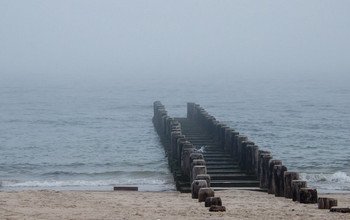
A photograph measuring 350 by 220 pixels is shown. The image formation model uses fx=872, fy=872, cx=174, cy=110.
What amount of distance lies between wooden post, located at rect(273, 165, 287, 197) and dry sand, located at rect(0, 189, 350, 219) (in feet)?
2.54

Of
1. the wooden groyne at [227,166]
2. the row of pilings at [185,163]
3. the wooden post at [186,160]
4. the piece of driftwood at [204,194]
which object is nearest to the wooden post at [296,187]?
the wooden groyne at [227,166]

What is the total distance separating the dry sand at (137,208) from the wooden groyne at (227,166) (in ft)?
1.69

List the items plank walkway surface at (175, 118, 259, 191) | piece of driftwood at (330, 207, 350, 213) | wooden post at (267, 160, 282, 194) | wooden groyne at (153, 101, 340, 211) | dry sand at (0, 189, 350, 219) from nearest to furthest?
1. dry sand at (0, 189, 350, 219)
2. piece of driftwood at (330, 207, 350, 213)
3. wooden groyne at (153, 101, 340, 211)
4. wooden post at (267, 160, 282, 194)
5. plank walkway surface at (175, 118, 259, 191)

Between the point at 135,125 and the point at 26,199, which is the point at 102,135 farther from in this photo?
the point at 26,199

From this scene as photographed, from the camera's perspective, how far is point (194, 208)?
15945 mm

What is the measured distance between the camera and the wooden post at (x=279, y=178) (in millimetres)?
20672

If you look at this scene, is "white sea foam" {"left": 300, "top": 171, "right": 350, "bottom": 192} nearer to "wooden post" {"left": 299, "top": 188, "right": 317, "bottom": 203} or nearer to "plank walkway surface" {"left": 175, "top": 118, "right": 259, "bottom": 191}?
"plank walkway surface" {"left": 175, "top": 118, "right": 259, "bottom": 191}

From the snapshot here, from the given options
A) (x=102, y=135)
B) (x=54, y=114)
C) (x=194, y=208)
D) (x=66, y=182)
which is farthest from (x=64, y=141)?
(x=194, y=208)

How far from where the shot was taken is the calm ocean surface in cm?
3103

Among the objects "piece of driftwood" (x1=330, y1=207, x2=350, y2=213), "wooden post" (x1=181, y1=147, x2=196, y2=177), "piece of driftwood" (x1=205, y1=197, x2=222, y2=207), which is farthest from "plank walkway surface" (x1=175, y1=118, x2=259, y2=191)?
"piece of driftwood" (x1=330, y1=207, x2=350, y2=213)

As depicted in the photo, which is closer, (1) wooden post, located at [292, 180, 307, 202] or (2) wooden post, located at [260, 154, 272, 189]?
(1) wooden post, located at [292, 180, 307, 202]

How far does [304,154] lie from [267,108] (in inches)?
1264

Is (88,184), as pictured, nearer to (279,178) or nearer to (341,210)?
(279,178)

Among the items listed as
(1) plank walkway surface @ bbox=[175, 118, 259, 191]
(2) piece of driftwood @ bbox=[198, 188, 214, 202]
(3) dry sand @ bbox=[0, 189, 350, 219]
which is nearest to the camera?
(3) dry sand @ bbox=[0, 189, 350, 219]
